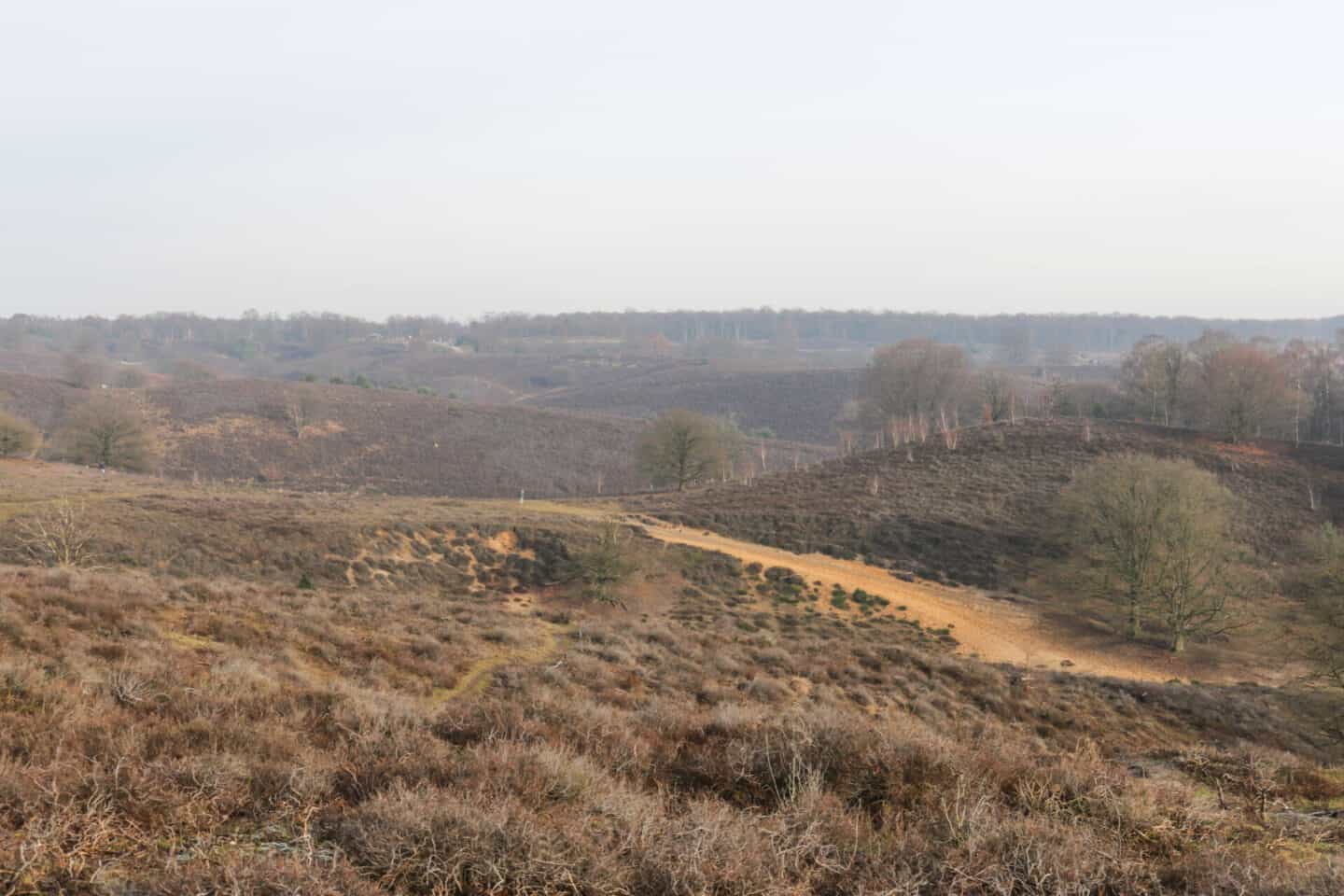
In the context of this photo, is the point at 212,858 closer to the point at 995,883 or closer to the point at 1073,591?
the point at 995,883

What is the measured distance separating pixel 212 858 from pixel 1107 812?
626 cm

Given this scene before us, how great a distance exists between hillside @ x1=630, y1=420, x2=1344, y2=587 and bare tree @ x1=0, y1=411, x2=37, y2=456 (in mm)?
43143

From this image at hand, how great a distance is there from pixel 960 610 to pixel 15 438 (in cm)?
6110

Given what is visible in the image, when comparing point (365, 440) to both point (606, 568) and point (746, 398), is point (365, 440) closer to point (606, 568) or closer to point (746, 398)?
point (606, 568)

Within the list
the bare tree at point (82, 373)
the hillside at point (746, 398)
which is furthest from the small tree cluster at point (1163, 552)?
the bare tree at point (82, 373)

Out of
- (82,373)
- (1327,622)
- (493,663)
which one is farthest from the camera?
(82,373)

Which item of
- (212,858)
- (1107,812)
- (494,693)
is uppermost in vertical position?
(212,858)

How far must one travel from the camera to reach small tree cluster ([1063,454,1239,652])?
3066cm

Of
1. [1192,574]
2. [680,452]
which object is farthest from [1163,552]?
[680,452]

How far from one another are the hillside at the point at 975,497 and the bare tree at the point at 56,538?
1032 inches

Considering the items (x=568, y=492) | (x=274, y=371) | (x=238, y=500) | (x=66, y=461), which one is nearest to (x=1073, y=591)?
(x=238, y=500)

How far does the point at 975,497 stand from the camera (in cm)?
4731

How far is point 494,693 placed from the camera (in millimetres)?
12062

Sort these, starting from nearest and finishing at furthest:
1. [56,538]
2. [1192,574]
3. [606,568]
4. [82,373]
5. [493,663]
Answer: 1. [493,663]
2. [56,538]
3. [606,568]
4. [1192,574]
5. [82,373]
